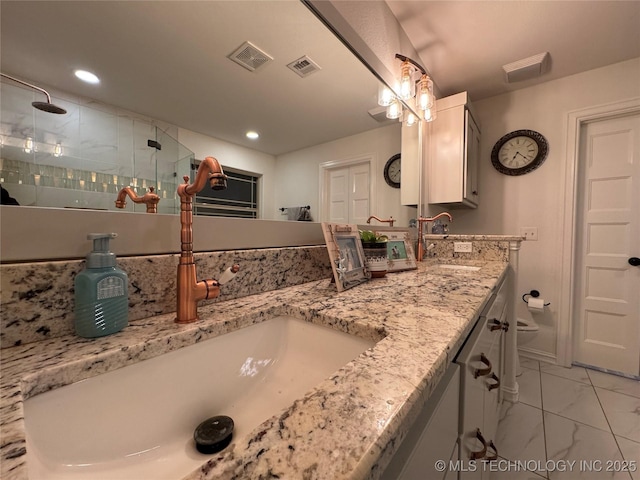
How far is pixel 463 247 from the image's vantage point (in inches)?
65.5

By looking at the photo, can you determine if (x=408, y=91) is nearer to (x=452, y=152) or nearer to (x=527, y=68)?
(x=452, y=152)

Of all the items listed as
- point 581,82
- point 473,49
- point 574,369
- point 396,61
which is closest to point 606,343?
point 574,369

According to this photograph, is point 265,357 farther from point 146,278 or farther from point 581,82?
point 581,82

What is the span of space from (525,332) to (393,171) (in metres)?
1.63

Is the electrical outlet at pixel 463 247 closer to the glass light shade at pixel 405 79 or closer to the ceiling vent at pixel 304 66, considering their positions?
the glass light shade at pixel 405 79

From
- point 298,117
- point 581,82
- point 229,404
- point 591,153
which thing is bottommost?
point 229,404

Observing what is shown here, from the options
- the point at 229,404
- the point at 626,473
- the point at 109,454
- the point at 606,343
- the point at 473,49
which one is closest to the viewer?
the point at 109,454

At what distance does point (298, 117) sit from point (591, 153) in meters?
2.32

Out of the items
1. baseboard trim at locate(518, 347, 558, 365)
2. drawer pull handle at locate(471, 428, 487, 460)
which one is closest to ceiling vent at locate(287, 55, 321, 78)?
drawer pull handle at locate(471, 428, 487, 460)

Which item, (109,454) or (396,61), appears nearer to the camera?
(109,454)

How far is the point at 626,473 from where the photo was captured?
3.51ft

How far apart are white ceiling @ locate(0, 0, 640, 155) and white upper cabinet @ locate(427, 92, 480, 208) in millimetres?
397

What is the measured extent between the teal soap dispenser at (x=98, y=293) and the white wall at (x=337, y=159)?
1.74 ft

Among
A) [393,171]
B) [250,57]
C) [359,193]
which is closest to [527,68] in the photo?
[393,171]
